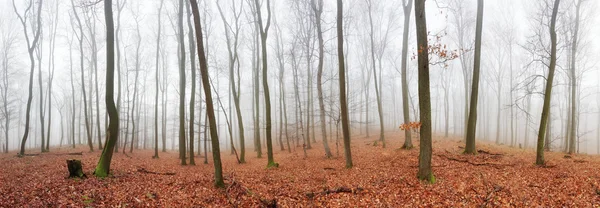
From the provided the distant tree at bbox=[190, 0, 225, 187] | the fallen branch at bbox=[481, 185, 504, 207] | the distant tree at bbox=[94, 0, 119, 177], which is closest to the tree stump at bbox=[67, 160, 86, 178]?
the distant tree at bbox=[94, 0, 119, 177]

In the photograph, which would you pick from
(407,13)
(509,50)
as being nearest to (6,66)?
(407,13)

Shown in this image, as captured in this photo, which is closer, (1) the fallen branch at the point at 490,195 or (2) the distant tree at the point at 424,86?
(1) the fallen branch at the point at 490,195

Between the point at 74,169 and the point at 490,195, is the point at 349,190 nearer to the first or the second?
the point at 490,195

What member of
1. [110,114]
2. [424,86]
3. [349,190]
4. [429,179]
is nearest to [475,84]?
[424,86]

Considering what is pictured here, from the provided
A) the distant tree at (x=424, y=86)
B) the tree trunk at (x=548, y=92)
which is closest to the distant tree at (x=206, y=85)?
the distant tree at (x=424, y=86)

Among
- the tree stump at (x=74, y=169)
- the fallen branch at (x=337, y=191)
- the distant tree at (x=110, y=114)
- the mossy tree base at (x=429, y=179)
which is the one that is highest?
the distant tree at (x=110, y=114)

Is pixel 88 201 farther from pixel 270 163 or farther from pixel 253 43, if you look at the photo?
pixel 253 43

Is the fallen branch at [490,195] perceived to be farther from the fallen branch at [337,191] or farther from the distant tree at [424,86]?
the fallen branch at [337,191]

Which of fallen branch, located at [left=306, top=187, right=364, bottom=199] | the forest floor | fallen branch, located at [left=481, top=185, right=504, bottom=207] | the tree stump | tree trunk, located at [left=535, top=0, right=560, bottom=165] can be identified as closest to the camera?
fallen branch, located at [left=481, top=185, right=504, bottom=207]

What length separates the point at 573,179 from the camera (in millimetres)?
7879

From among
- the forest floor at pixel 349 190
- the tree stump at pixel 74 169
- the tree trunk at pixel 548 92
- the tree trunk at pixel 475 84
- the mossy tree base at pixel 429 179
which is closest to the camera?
the forest floor at pixel 349 190

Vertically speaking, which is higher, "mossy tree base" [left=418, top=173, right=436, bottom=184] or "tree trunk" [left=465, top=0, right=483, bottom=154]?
"tree trunk" [left=465, top=0, right=483, bottom=154]

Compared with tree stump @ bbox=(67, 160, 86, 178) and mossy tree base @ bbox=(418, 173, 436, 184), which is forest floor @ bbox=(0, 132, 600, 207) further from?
tree stump @ bbox=(67, 160, 86, 178)

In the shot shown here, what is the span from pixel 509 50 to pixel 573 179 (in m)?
24.4
